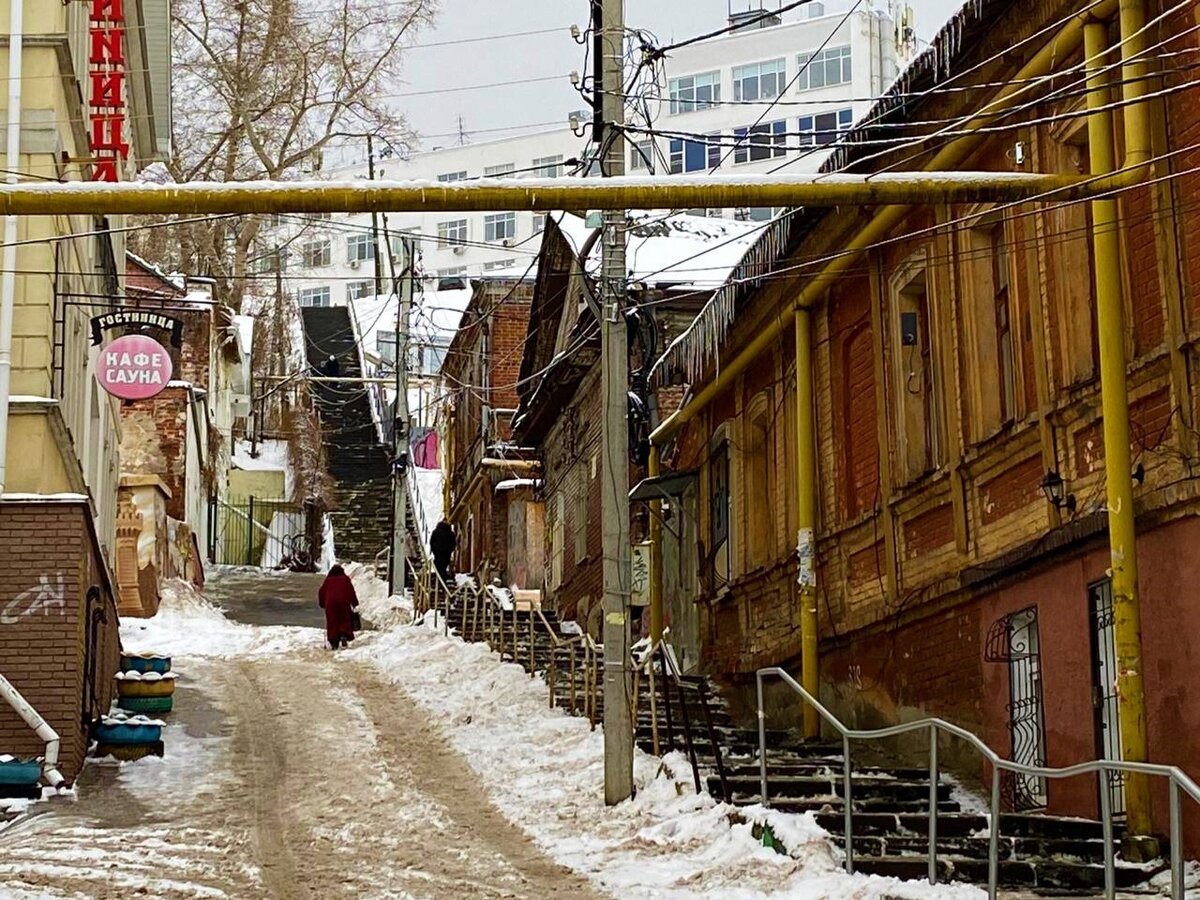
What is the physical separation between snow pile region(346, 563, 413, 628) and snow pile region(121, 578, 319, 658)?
1586 millimetres

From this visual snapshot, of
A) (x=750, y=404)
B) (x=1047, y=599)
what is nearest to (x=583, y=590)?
(x=750, y=404)

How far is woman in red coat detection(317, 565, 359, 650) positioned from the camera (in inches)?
1217

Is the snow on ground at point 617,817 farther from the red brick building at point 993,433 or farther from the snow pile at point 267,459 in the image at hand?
the snow pile at point 267,459

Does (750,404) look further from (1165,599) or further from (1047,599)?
(1165,599)

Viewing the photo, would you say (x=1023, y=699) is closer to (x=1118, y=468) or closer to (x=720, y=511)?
(x=1118, y=468)

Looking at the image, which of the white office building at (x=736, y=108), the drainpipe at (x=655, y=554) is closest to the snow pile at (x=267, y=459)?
the white office building at (x=736, y=108)

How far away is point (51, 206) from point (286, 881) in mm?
5198

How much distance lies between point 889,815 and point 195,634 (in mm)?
21038

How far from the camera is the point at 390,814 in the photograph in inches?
624

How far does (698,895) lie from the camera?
1200 cm

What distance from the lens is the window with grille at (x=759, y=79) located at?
223 ft

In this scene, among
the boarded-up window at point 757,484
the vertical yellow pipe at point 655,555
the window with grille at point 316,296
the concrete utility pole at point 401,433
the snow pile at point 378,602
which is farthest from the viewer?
the window with grille at point 316,296

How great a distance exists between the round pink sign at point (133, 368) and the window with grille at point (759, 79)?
4928cm

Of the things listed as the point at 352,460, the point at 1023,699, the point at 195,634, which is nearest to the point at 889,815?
the point at 1023,699
